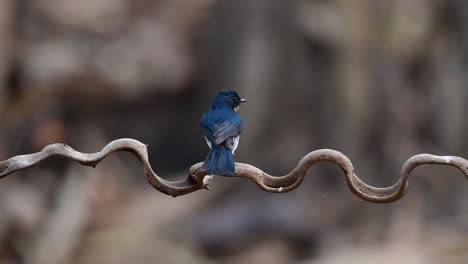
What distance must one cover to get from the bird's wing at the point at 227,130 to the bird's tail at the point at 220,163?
0.53 ft

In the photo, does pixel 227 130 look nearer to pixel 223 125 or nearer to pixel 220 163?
pixel 223 125

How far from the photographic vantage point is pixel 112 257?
686cm

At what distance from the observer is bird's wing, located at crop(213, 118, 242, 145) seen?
360cm

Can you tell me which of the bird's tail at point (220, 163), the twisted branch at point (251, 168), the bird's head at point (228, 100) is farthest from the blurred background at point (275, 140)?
the twisted branch at point (251, 168)

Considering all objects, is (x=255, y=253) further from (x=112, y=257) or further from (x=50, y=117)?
(x=50, y=117)

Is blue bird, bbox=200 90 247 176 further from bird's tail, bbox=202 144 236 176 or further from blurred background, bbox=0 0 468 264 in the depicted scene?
blurred background, bbox=0 0 468 264

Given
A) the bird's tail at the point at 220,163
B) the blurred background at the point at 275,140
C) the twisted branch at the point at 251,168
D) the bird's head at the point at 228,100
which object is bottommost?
the blurred background at the point at 275,140

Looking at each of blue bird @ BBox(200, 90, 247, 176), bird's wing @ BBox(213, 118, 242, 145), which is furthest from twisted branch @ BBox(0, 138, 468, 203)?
bird's wing @ BBox(213, 118, 242, 145)

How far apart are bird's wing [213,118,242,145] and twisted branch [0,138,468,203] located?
2.74ft

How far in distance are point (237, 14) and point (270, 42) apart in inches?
→ 15.1

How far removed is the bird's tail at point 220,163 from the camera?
2.89 meters

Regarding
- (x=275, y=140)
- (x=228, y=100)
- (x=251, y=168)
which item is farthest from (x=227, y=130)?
(x=275, y=140)

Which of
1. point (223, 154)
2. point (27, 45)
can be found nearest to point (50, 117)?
point (27, 45)

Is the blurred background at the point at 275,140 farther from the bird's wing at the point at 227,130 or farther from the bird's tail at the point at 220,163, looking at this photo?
the bird's tail at the point at 220,163
